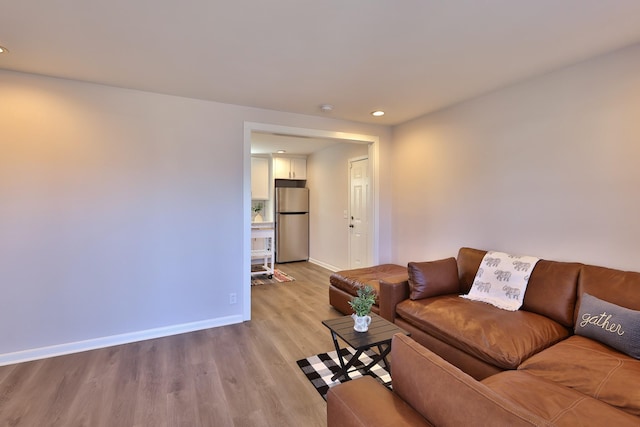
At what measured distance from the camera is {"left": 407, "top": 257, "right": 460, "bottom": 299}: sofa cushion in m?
2.75

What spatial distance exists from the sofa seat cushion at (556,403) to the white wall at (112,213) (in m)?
2.73

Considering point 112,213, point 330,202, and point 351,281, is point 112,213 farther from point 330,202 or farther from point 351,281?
point 330,202

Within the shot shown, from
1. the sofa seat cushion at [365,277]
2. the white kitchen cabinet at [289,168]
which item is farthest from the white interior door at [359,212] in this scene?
the white kitchen cabinet at [289,168]

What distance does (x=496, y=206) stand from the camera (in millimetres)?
3066

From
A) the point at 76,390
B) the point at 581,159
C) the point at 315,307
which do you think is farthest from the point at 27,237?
the point at 581,159

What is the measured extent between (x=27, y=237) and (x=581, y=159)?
4.71 m

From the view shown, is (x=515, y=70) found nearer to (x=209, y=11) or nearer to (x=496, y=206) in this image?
(x=496, y=206)

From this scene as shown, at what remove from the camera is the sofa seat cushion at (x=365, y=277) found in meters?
3.39

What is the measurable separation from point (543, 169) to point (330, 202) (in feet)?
13.1

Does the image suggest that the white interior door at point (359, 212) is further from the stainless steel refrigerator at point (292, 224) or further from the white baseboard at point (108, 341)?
the white baseboard at point (108, 341)

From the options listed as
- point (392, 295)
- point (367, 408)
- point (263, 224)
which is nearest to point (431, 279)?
point (392, 295)

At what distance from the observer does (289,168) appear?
7.02 m

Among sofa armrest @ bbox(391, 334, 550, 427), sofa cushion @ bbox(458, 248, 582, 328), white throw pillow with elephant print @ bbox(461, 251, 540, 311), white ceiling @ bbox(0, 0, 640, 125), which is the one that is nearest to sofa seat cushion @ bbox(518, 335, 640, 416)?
sofa cushion @ bbox(458, 248, 582, 328)

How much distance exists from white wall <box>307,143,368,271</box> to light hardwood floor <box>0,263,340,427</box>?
2.69 meters
